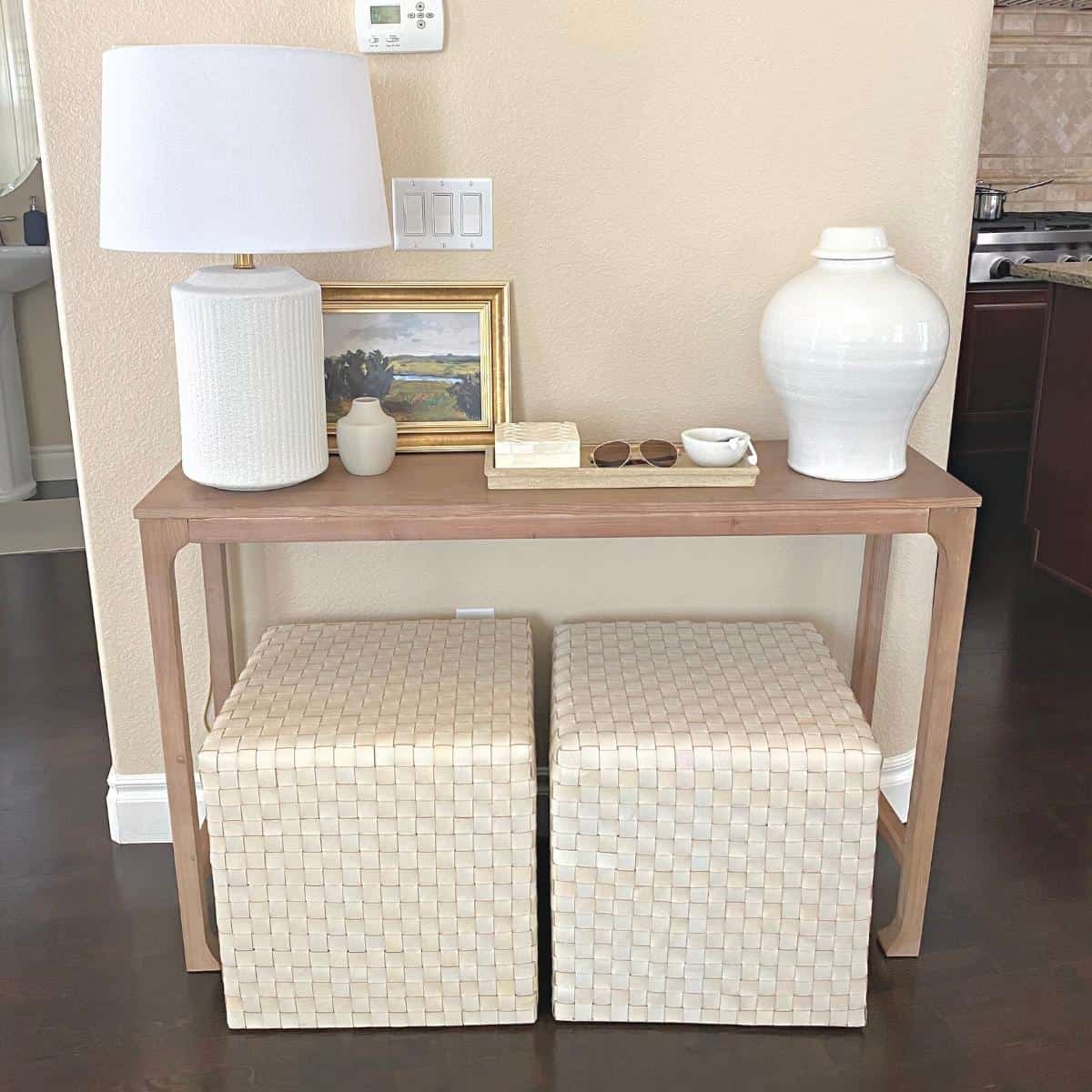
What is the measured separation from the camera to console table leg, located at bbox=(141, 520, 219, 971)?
1.73 metres

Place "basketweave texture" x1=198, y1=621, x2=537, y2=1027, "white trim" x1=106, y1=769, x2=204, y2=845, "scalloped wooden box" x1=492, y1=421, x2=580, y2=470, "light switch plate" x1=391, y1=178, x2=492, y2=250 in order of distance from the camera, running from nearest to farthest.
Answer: "basketweave texture" x1=198, y1=621, x2=537, y2=1027
"scalloped wooden box" x1=492, y1=421, x2=580, y2=470
"light switch plate" x1=391, y1=178, x2=492, y2=250
"white trim" x1=106, y1=769, x2=204, y2=845

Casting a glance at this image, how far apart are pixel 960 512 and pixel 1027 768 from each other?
3.62 feet

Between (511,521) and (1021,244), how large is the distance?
3.88m

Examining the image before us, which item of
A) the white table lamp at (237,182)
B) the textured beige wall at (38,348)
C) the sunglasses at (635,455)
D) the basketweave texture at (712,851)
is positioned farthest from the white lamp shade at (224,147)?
the textured beige wall at (38,348)

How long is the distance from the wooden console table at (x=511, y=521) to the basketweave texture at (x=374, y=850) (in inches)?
5.3

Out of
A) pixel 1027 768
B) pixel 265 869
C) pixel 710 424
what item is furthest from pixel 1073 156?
pixel 265 869

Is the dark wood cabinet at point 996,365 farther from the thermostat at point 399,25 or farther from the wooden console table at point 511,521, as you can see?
the thermostat at point 399,25

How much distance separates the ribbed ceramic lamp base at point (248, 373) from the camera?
67.7 inches

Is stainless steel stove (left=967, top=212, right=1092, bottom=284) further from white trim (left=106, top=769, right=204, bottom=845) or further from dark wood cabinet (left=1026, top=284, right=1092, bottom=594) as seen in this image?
white trim (left=106, top=769, right=204, bottom=845)

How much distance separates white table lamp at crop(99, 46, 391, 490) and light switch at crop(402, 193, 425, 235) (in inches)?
10.3

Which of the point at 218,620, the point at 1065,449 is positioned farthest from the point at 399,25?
the point at 1065,449

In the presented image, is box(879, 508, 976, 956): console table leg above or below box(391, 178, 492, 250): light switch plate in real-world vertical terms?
below

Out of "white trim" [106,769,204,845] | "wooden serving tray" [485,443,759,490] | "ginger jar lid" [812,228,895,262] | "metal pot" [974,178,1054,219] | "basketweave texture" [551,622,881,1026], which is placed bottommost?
"white trim" [106,769,204,845]

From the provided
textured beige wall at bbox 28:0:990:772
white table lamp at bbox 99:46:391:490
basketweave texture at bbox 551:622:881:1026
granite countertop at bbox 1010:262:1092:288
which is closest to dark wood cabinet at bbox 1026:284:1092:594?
granite countertop at bbox 1010:262:1092:288
